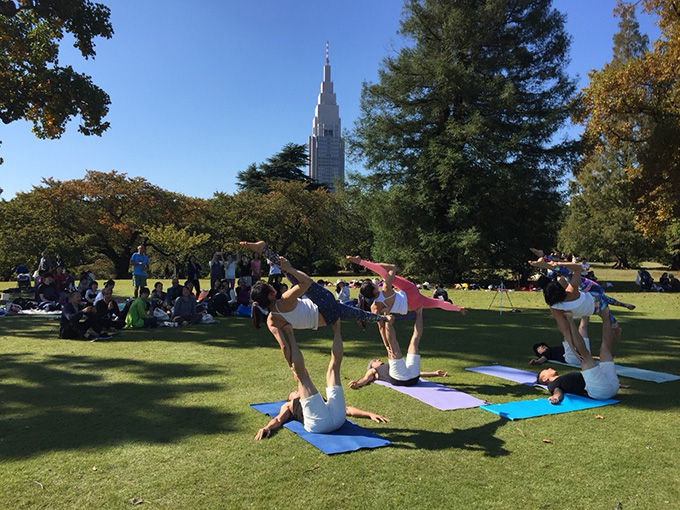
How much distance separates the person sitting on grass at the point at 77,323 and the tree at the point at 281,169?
3816 centimetres

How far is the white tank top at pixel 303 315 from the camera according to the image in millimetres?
4727

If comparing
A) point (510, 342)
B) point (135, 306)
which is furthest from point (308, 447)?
point (135, 306)

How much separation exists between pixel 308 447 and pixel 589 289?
433cm

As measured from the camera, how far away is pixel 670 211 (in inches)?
795

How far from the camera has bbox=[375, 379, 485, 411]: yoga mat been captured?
5.66 meters

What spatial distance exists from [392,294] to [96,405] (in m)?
4.00

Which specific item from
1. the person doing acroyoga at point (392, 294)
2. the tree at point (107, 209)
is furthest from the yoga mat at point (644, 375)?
the tree at point (107, 209)

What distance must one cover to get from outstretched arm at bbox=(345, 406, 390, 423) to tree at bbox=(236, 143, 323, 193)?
43.6m

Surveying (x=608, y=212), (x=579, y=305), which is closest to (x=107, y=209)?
(x=579, y=305)

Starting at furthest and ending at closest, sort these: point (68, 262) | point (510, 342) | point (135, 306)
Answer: point (68, 262)
point (135, 306)
point (510, 342)

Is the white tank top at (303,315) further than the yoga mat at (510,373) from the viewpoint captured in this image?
No

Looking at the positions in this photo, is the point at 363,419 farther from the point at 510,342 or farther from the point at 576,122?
the point at 576,122

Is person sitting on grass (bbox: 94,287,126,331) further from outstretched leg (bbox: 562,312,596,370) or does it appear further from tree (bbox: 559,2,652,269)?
tree (bbox: 559,2,652,269)

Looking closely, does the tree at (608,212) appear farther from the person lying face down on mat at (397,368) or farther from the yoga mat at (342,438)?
the yoga mat at (342,438)
